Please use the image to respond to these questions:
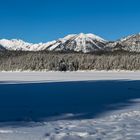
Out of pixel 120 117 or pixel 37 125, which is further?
pixel 120 117

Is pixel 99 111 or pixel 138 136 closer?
pixel 138 136

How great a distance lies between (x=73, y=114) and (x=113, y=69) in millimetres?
152448

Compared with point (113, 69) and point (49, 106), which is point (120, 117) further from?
point (113, 69)

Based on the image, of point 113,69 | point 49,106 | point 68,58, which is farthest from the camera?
point 68,58

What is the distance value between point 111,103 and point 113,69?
146567 millimetres

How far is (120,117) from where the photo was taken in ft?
57.1

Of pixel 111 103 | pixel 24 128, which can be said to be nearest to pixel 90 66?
pixel 111 103

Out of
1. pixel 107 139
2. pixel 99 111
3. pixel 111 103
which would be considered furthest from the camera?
pixel 111 103

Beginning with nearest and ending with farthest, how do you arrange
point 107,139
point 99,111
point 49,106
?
point 107,139, point 99,111, point 49,106

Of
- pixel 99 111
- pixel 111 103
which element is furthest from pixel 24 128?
pixel 111 103

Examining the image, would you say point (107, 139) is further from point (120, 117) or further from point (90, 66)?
point (90, 66)

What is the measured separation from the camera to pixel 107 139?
11984 millimetres

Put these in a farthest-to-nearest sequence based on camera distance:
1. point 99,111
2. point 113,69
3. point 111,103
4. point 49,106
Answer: point 113,69, point 111,103, point 49,106, point 99,111

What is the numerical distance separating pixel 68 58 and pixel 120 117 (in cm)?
16380
